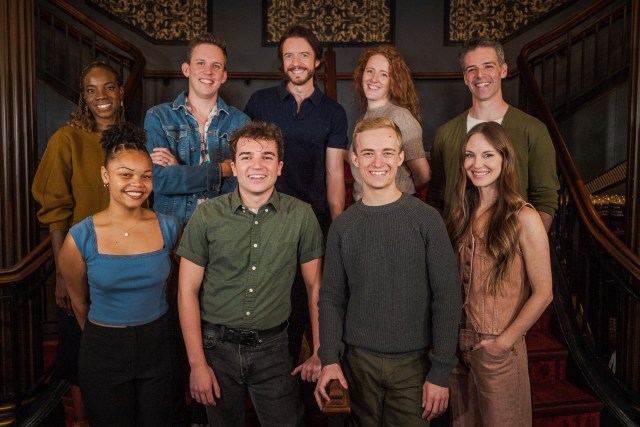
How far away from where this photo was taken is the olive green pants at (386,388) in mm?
1720

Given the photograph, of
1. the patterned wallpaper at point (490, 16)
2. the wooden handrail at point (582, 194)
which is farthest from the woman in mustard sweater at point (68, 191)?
the patterned wallpaper at point (490, 16)

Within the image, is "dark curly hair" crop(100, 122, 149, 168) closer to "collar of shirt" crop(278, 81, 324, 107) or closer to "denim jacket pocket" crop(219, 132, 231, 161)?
"denim jacket pocket" crop(219, 132, 231, 161)

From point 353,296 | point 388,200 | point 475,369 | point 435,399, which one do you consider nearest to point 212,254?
point 353,296

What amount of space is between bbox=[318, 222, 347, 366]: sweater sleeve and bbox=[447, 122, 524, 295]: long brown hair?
46 centimetres

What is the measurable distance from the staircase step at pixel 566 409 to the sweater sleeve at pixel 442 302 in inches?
49.7

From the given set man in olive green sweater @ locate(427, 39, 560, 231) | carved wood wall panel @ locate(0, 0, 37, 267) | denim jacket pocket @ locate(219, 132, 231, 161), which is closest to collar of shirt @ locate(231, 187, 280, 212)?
denim jacket pocket @ locate(219, 132, 231, 161)

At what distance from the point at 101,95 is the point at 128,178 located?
0.75 m

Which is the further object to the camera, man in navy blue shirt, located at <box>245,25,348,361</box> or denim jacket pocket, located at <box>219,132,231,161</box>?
man in navy blue shirt, located at <box>245,25,348,361</box>

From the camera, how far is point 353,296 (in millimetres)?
1780

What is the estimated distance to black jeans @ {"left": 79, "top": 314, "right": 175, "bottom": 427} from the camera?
5.81 ft

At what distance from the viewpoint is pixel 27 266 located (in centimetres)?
259

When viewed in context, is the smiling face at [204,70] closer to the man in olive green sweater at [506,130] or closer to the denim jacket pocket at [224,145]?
the denim jacket pocket at [224,145]

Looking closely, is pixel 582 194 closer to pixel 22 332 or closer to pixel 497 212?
pixel 497 212

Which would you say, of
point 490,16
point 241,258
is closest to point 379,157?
point 241,258
